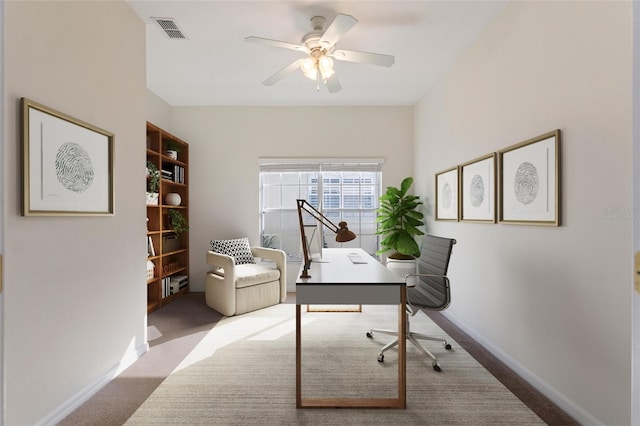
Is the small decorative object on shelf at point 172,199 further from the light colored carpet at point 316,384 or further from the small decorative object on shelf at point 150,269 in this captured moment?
the light colored carpet at point 316,384

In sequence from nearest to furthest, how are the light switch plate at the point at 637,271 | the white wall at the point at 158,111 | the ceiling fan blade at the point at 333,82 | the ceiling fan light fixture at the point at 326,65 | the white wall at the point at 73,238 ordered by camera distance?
the light switch plate at the point at 637,271 → the white wall at the point at 73,238 → the ceiling fan light fixture at the point at 326,65 → the ceiling fan blade at the point at 333,82 → the white wall at the point at 158,111

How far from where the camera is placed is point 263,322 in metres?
3.52

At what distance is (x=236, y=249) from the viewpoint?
14.5ft

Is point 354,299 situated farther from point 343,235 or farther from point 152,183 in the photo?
point 152,183

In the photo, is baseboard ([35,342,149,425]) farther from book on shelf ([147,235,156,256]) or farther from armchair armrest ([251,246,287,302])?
armchair armrest ([251,246,287,302])

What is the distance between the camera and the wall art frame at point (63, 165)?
1695 millimetres

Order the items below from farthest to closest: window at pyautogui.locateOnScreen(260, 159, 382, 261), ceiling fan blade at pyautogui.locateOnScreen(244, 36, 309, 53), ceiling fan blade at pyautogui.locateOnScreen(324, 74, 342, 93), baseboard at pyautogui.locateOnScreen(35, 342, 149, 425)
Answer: window at pyautogui.locateOnScreen(260, 159, 382, 261) → ceiling fan blade at pyautogui.locateOnScreen(324, 74, 342, 93) → ceiling fan blade at pyautogui.locateOnScreen(244, 36, 309, 53) → baseboard at pyautogui.locateOnScreen(35, 342, 149, 425)

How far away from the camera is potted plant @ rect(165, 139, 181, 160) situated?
429 centimetres

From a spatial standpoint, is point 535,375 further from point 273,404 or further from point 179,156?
point 179,156

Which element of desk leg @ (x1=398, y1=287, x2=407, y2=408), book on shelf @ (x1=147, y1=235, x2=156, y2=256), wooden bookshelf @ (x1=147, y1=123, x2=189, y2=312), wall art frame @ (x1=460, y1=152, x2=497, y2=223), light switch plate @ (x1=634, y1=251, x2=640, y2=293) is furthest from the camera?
wooden bookshelf @ (x1=147, y1=123, x2=189, y2=312)

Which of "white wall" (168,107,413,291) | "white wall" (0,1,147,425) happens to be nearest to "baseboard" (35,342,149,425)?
"white wall" (0,1,147,425)

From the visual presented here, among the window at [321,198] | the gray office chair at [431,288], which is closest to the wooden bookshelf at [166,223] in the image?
the window at [321,198]

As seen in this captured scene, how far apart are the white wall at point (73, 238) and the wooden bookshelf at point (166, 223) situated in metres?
1.25

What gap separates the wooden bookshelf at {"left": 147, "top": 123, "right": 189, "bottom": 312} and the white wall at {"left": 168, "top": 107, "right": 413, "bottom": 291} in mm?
122
